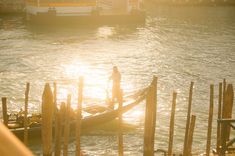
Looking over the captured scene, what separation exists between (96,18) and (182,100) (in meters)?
37.0

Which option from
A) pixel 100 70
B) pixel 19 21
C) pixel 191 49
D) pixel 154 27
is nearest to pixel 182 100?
pixel 100 70

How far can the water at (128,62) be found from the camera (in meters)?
20.8

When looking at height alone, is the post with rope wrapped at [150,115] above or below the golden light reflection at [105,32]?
above

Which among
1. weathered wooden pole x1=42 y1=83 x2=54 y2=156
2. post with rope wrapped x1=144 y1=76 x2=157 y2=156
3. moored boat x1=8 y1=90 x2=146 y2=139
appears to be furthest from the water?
weathered wooden pole x1=42 y1=83 x2=54 y2=156

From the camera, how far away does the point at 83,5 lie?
58.8 meters

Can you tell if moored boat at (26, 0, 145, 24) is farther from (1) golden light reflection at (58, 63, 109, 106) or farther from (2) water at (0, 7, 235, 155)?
(1) golden light reflection at (58, 63, 109, 106)

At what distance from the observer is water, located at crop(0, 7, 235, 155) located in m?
20.8

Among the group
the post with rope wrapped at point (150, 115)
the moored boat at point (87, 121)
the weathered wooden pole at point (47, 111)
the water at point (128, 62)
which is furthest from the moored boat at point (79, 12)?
the weathered wooden pole at point (47, 111)

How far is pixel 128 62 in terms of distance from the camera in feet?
121

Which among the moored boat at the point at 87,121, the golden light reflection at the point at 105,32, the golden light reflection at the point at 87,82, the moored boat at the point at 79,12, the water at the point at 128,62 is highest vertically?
the moored boat at the point at 79,12

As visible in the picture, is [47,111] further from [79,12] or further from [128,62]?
[79,12]

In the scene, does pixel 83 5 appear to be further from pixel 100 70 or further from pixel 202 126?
pixel 202 126

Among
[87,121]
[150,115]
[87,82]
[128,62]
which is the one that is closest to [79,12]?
[128,62]

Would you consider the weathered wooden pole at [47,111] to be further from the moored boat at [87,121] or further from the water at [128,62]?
the water at [128,62]
